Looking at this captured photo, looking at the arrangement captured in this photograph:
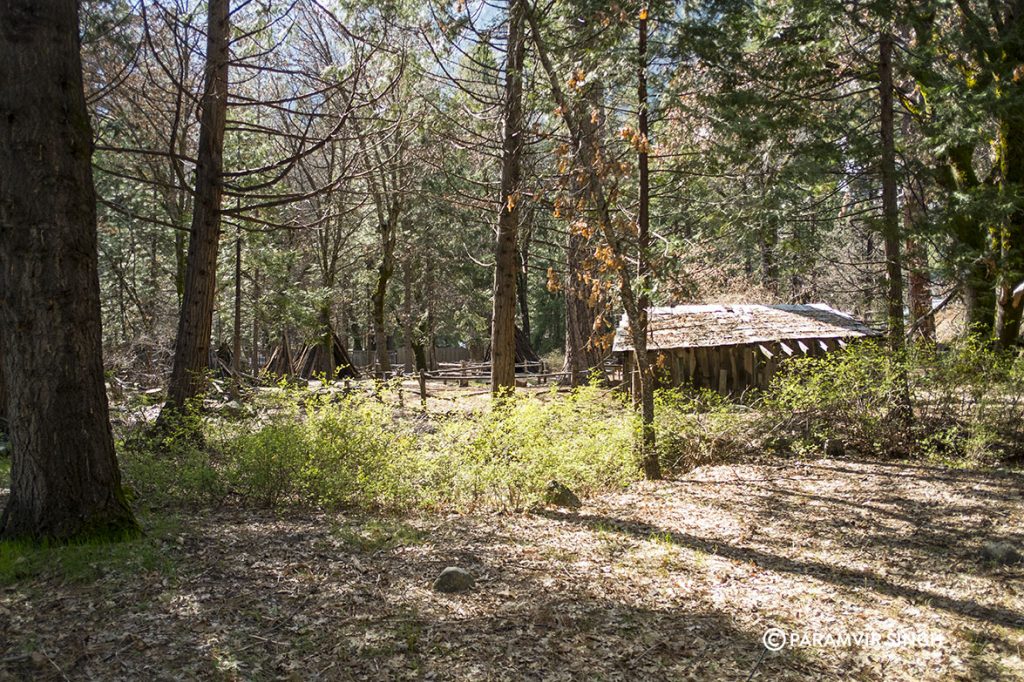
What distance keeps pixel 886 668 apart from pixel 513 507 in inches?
→ 149

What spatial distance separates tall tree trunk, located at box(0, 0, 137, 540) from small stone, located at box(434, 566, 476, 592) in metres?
2.37

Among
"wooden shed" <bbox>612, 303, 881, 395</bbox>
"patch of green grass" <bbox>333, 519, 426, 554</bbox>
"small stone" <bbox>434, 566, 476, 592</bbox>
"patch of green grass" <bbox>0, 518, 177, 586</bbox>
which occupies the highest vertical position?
"wooden shed" <bbox>612, 303, 881, 395</bbox>

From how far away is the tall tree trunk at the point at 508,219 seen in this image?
10.3 m

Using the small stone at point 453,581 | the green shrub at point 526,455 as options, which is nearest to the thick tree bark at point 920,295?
the green shrub at point 526,455

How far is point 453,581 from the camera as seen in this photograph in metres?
4.61

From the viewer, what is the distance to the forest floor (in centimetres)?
364

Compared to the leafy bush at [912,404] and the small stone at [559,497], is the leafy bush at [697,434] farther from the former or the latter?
the small stone at [559,497]

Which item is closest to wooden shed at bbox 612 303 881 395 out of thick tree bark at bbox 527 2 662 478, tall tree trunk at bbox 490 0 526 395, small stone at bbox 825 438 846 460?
tall tree trunk at bbox 490 0 526 395

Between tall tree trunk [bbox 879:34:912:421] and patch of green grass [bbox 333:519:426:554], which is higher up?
tall tree trunk [bbox 879:34:912:421]

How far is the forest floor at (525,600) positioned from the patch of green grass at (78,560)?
2 cm

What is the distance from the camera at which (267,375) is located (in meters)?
8.59

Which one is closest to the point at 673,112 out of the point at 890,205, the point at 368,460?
the point at 890,205

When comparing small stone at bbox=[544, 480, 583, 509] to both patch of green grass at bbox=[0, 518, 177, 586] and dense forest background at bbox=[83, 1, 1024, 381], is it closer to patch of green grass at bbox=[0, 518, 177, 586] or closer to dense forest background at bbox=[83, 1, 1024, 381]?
dense forest background at bbox=[83, 1, 1024, 381]

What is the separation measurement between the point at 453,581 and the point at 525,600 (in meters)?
0.50
